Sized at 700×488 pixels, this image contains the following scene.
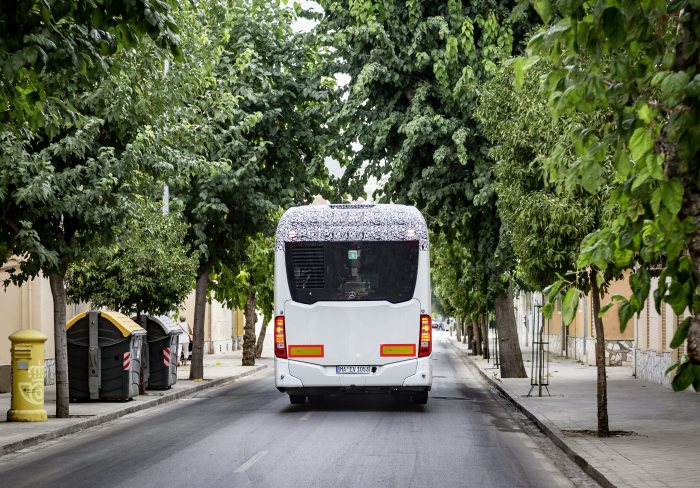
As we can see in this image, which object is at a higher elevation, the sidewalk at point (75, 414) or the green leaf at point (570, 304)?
the green leaf at point (570, 304)

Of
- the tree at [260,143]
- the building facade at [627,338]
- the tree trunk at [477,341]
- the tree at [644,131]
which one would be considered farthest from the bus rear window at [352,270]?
the tree trunk at [477,341]

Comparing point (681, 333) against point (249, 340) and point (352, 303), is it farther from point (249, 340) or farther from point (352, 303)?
point (249, 340)

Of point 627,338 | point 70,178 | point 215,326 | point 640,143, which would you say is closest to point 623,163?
point 640,143

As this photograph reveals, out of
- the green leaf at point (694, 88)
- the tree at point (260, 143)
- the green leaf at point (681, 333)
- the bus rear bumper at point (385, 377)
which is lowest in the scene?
the bus rear bumper at point (385, 377)

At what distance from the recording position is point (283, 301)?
19.7m

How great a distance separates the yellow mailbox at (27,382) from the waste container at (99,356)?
3530mm

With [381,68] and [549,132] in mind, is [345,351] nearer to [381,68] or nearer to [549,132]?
[549,132]

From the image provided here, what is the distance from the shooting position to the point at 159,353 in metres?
26.2

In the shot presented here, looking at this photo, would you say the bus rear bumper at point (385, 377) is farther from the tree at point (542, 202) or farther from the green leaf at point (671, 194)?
the green leaf at point (671, 194)

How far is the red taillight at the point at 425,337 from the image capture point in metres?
19.3

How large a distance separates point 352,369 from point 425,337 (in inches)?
56.0

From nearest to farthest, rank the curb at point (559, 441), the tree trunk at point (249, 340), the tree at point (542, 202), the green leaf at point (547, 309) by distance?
the green leaf at point (547, 309), the curb at point (559, 441), the tree at point (542, 202), the tree trunk at point (249, 340)

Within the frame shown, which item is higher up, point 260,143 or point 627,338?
point 260,143

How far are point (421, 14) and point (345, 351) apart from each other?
1022 cm
